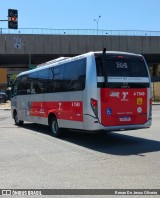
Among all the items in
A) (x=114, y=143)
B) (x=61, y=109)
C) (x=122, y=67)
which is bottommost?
(x=114, y=143)

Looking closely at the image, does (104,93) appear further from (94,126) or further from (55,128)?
(55,128)

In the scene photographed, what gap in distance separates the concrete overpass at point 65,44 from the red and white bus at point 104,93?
5031cm

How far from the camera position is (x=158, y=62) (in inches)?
3359

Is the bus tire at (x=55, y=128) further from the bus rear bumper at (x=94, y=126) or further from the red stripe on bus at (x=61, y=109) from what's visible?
the bus rear bumper at (x=94, y=126)

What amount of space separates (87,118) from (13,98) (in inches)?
393

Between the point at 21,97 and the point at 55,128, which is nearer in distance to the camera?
the point at 55,128

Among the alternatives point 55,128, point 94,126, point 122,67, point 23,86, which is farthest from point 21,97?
point 94,126

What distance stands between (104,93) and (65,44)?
56.1m

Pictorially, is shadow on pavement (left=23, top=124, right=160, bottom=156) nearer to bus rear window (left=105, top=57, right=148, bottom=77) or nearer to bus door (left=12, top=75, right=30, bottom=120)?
bus rear window (left=105, top=57, right=148, bottom=77)

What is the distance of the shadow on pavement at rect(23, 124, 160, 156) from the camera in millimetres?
10922

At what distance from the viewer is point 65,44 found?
→ 2640 inches

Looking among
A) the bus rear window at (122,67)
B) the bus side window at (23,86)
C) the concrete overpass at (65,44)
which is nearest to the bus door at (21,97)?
the bus side window at (23,86)

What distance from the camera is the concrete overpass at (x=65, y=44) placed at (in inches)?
2542

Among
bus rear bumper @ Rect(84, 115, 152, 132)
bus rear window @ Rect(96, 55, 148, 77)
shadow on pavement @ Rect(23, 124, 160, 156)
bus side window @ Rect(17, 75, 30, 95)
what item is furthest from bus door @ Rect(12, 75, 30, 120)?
bus rear window @ Rect(96, 55, 148, 77)
